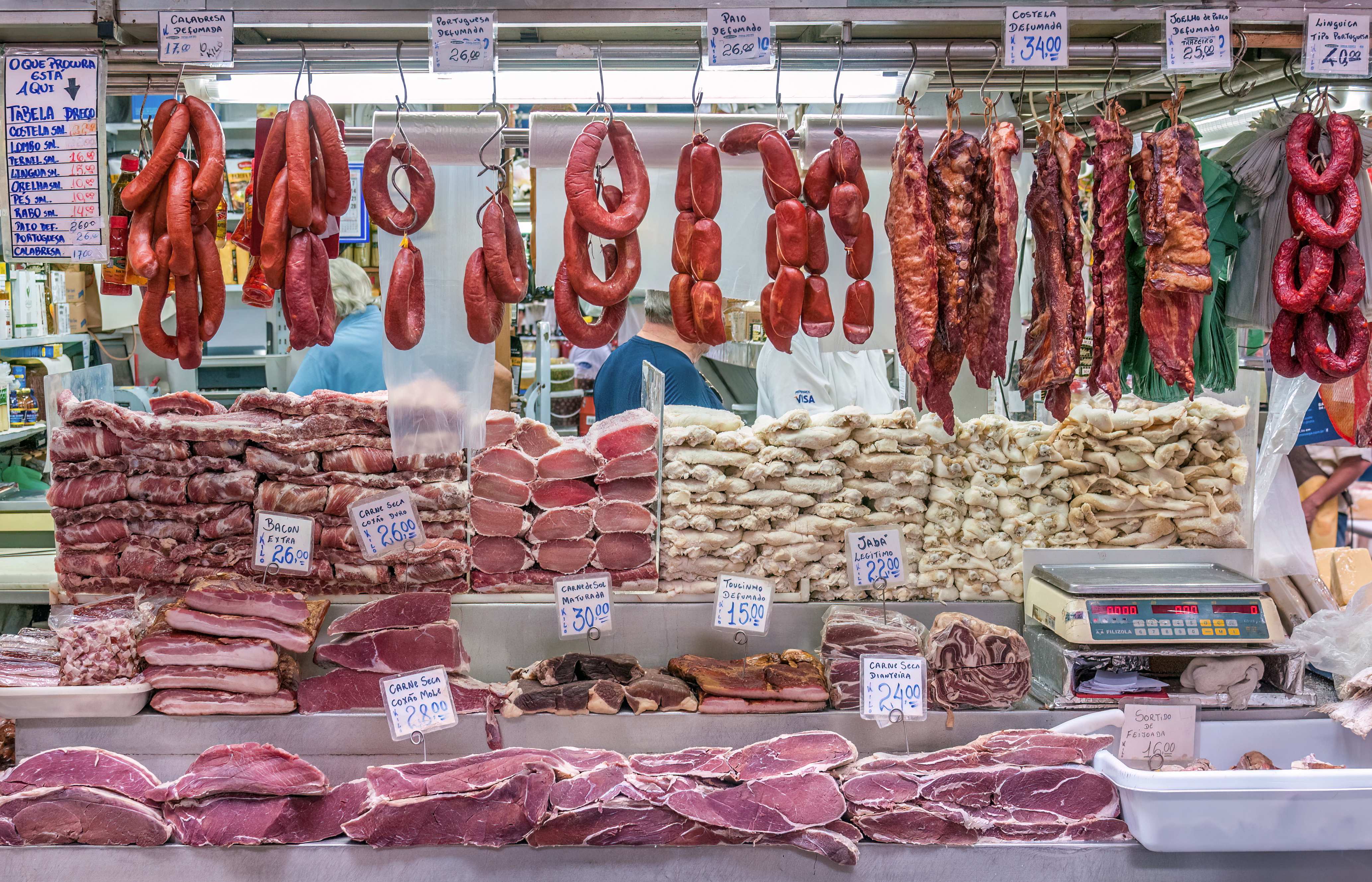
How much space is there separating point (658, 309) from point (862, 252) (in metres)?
1.91

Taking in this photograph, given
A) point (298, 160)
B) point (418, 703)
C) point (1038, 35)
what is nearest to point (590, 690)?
point (418, 703)

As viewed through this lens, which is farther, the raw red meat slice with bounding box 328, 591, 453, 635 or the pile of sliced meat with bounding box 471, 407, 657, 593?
the pile of sliced meat with bounding box 471, 407, 657, 593

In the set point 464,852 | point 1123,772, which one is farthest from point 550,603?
point 1123,772

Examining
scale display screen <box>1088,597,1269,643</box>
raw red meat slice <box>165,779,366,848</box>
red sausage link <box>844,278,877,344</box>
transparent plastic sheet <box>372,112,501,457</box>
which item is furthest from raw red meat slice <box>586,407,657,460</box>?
scale display screen <box>1088,597,1269,643</box>

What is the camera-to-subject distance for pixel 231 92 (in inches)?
130

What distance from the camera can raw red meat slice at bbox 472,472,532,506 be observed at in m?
3.55

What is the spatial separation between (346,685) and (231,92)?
2.02m

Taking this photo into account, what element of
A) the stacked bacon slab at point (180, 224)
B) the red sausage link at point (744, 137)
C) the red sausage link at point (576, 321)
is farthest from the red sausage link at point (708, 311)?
the stacked bacon slab at point (180, 224)

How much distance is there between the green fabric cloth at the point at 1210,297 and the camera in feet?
10.5

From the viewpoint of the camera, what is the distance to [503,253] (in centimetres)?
288

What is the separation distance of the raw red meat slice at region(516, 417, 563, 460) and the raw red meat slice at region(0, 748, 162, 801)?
156cm

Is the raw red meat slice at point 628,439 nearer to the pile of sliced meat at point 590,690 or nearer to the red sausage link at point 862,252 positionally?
the pile of sliced meat at point 590,690

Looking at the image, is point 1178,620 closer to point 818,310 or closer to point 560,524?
point 818,310

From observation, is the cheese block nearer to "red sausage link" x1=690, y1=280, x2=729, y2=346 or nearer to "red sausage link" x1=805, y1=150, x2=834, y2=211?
"red sausage link" x1=805, y1=150, x2=834, y2=211
